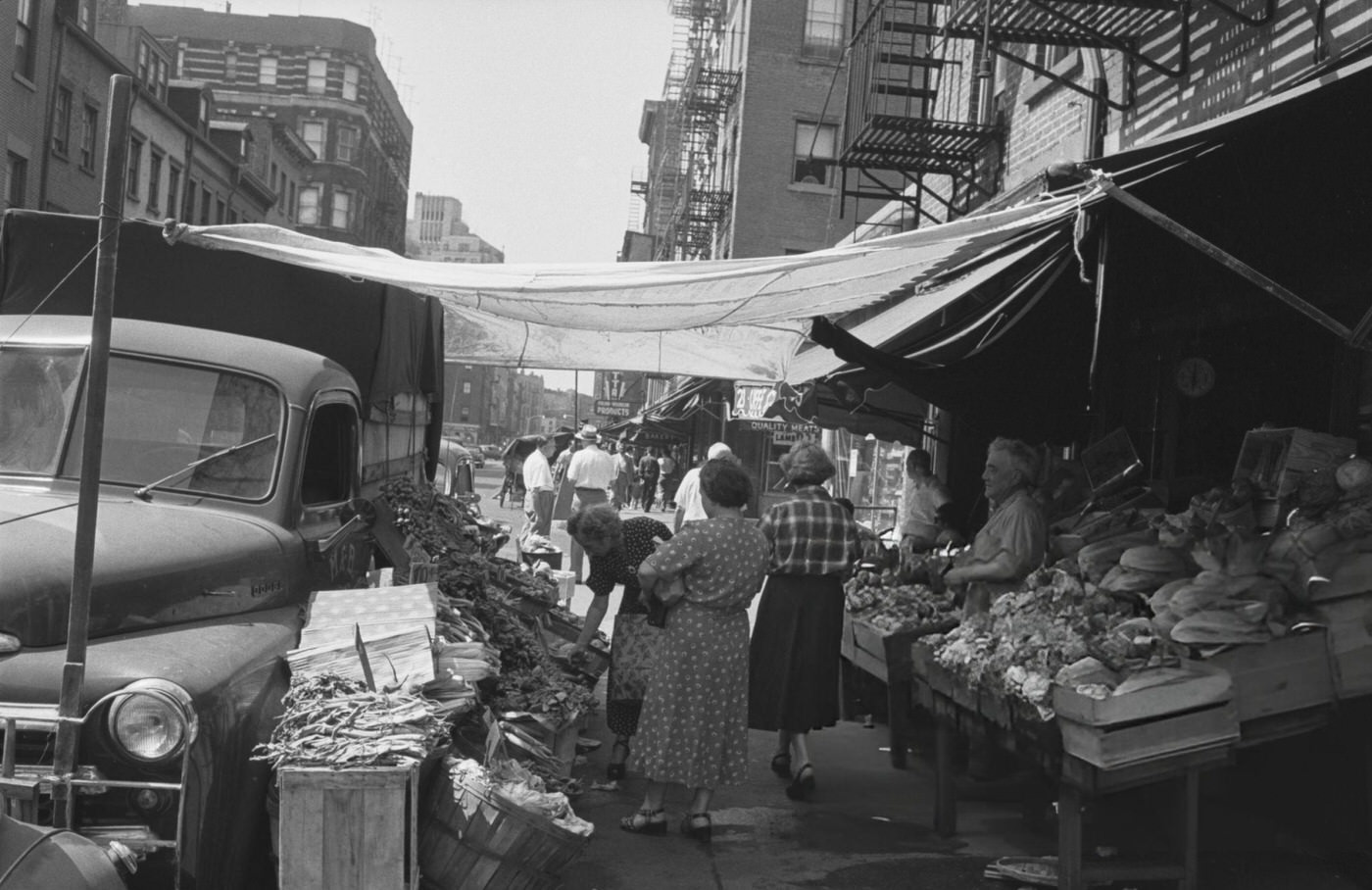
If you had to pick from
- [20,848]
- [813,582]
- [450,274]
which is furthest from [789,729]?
[20,848]

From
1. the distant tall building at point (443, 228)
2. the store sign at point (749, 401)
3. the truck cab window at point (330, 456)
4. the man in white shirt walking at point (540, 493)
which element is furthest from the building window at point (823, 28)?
the distant tall building at point (443, 228)

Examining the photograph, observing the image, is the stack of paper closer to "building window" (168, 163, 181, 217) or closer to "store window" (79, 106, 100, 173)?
"store window" (79, 106, 100, 173)

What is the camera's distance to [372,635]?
4.84m

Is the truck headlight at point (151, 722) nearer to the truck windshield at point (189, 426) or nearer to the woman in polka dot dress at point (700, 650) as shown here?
the truck windshield at point (189, 426)

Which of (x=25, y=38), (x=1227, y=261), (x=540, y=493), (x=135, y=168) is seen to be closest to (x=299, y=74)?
(x=135, y=168)

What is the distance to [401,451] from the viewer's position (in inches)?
386

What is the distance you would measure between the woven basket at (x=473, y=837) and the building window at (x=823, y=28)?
33.0 m

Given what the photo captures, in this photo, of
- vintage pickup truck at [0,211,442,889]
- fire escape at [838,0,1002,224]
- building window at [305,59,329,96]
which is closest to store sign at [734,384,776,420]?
fire escape at [838,0,1002,224]

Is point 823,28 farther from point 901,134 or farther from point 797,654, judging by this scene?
point 797,654

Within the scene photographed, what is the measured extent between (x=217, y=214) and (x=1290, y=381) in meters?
43.8

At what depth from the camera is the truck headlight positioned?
3686 millimetres

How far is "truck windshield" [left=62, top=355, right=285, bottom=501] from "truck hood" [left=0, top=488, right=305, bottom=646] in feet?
0.53

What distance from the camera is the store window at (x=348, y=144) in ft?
224

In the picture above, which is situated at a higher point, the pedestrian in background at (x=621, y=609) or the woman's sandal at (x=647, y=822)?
Result: the pedestrian in background at (x=621, y=609)
